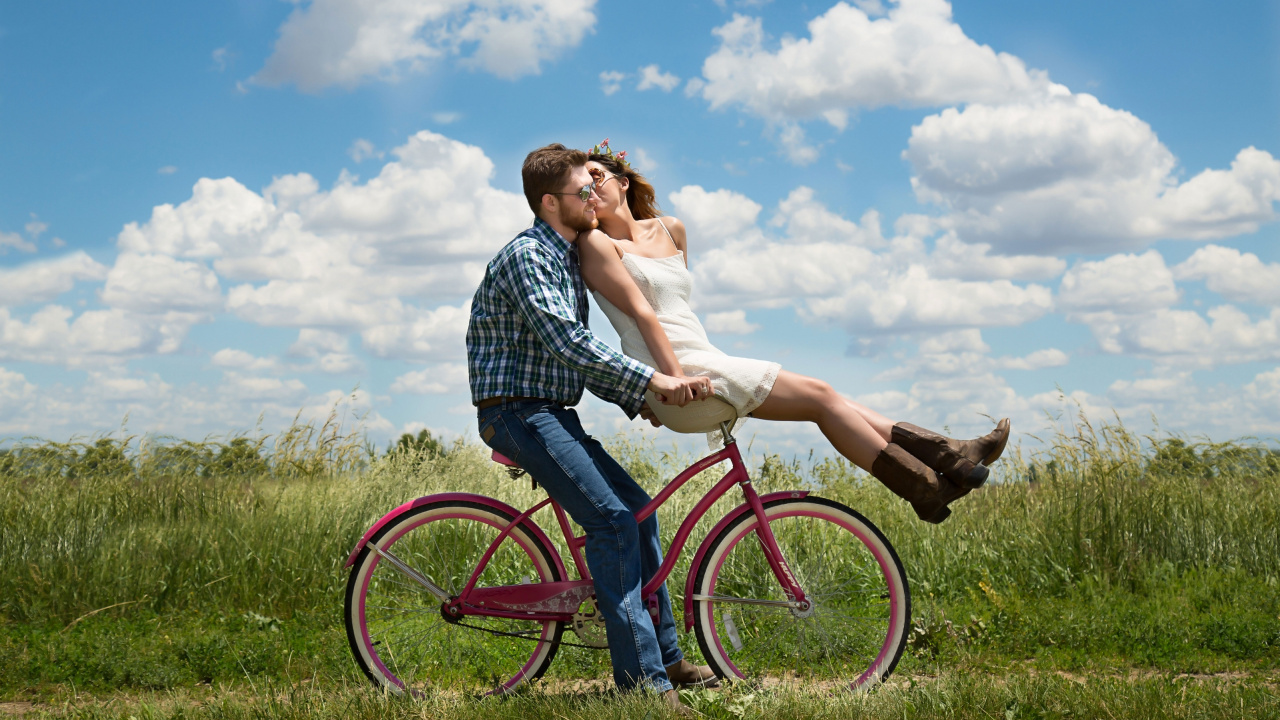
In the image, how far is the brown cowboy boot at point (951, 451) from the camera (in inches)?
159

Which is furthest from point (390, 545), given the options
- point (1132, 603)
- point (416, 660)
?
point (1132, 603)

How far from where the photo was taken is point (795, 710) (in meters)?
3.76

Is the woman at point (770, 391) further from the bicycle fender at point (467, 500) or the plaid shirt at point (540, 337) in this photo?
the bicycle fender at point (467, 500)

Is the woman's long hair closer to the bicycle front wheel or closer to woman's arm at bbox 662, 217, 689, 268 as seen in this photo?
woman's arm at bbox 662, 217, 689, 268

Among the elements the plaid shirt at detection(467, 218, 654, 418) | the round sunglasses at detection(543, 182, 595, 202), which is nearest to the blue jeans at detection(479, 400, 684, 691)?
the plaid shirt at detection(467, 218, 654, 418)

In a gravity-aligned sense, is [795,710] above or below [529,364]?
below

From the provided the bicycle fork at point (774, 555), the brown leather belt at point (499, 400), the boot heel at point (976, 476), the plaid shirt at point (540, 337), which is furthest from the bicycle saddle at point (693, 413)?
the boot heel at point (976, 476)

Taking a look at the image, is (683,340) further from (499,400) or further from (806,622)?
(806,622)

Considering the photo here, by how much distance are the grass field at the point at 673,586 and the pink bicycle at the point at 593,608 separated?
0.30 meters

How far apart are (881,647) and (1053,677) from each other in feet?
2.52

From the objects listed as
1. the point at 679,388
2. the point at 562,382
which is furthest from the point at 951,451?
the point at 562,382

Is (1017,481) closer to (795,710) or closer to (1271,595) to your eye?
(1271,595)

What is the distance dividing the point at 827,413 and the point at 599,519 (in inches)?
42.4

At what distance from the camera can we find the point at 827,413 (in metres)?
4.13
